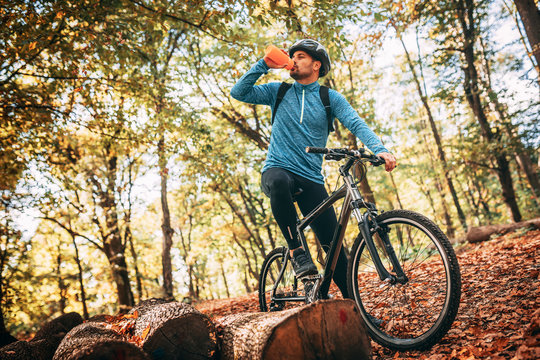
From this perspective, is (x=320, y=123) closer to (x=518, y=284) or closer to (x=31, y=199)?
(x=518, y=284)

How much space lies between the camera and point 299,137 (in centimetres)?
297

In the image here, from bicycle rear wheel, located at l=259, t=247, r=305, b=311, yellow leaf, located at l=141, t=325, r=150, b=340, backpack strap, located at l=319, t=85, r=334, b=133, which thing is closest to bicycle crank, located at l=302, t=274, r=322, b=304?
bicycle rear wheel, located at l=259, t=247, r=305, b=311

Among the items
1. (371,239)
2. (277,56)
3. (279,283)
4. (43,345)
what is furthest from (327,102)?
(43,345)

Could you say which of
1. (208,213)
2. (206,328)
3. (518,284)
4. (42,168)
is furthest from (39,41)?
(208,213)

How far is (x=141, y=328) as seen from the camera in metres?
2.54

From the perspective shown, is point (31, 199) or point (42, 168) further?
point (31, 199)

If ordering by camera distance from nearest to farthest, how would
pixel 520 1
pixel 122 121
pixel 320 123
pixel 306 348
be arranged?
pixel 306 348 → pixel 320 123 → pixel 520 1 → pixel 122 121

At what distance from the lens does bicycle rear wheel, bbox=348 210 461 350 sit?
1992 millimetres

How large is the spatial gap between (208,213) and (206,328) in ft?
56.7

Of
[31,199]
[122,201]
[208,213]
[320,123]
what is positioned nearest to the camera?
[320,123]

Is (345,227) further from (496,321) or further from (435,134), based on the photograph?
(435,134)

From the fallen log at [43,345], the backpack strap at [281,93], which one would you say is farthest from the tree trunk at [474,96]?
the fallen log at [43,345]

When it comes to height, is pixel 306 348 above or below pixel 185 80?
below

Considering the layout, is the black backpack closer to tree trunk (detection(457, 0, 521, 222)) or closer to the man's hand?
the man's hand
